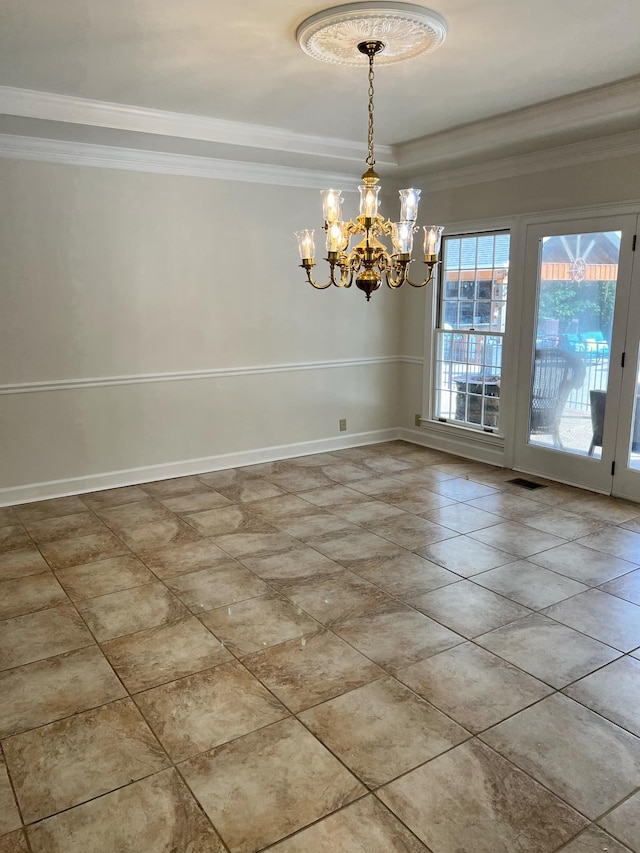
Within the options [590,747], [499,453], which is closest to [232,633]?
[590,747]

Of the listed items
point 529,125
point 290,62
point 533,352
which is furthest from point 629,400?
point 290,62

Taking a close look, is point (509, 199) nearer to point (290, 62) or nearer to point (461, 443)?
point (461, 443)

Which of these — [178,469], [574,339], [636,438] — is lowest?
[178,469]

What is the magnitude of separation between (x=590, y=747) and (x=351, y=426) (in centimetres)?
441

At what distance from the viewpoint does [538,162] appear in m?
4.93

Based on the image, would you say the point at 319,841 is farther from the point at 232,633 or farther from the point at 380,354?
the point at 380,354

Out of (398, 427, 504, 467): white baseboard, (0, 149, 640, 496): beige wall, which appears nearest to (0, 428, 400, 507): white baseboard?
(0, 149, 640, 496): beige wall

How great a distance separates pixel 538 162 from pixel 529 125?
63cm

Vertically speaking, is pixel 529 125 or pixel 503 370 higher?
pixel 529 125

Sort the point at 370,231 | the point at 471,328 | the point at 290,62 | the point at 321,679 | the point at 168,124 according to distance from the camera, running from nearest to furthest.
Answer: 1. the point at 321,679
2. the point at 370,231
3. the point at 290,62
4. the point at 168,124
5. the point at 471,328

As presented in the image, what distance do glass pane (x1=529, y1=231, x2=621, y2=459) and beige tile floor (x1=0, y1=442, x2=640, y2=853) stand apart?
0.75 meters

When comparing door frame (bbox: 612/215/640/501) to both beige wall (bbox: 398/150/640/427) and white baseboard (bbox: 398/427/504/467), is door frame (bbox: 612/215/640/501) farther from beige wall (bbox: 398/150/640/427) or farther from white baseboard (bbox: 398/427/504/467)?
white baseboard (bbox: 398/427/504/467)

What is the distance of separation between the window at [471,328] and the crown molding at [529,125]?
2.79ft

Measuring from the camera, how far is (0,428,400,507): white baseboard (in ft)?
15.7
